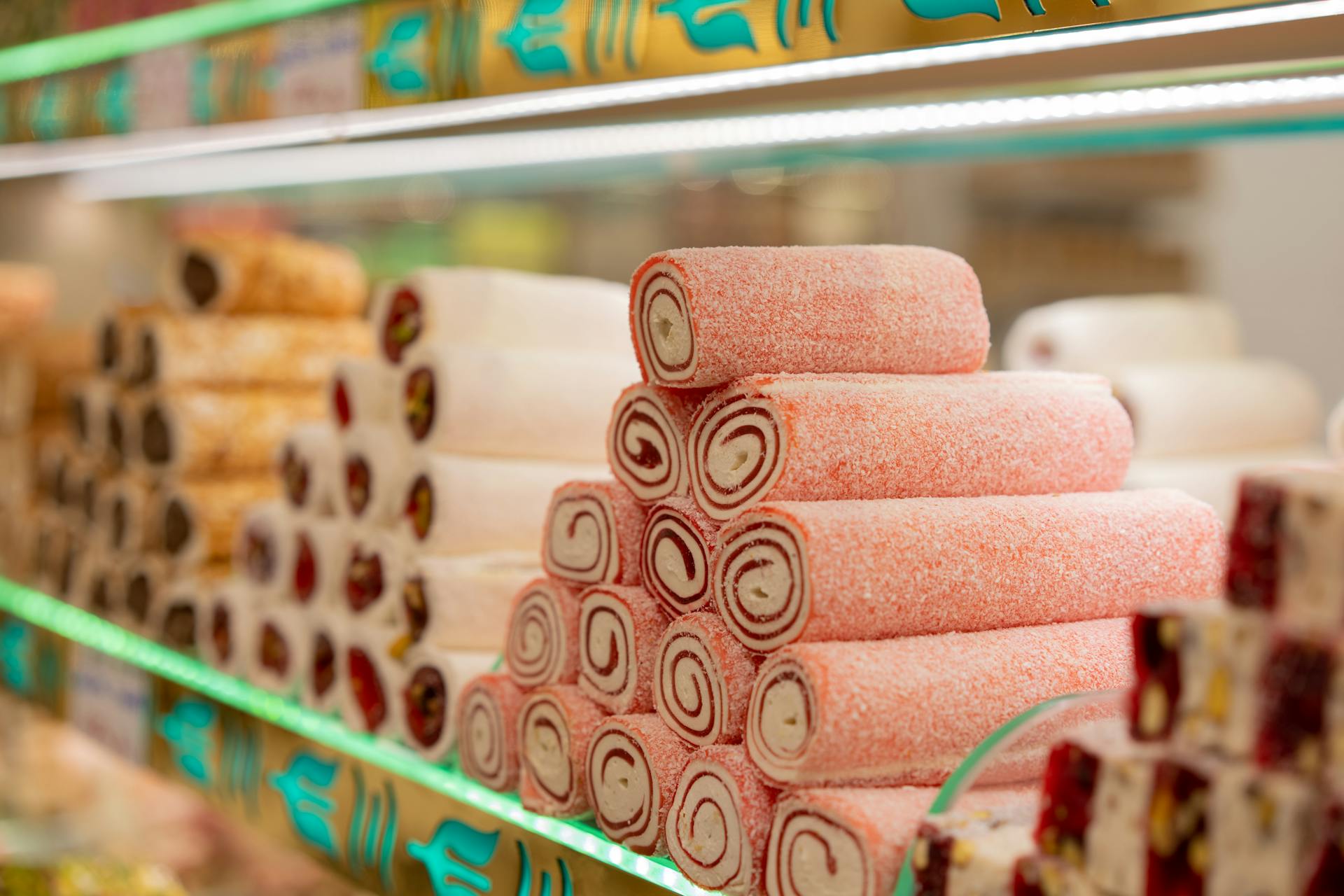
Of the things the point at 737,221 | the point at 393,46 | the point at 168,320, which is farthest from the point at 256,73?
the point at 737,221

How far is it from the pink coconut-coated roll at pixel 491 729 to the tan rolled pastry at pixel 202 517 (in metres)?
0.73

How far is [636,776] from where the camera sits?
3.22 ft

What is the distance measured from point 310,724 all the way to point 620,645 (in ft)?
1.82

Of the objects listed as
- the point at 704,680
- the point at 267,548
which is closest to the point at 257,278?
the point at 267,548

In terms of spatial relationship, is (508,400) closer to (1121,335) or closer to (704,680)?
(704,680)

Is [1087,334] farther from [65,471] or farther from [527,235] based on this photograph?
[527,235]

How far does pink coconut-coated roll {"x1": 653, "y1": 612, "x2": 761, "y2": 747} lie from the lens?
90cm

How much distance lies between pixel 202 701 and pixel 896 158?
44.5 inches

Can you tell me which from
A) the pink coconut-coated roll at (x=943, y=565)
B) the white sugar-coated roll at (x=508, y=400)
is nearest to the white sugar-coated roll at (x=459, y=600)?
the white sugar-coated roll at (x=508, y=400)

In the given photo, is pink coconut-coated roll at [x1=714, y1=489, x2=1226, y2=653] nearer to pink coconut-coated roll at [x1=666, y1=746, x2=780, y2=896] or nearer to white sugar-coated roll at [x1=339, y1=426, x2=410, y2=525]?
pink coconut-coated roll at [x1=666, y1=746, x2=780, y2=896]

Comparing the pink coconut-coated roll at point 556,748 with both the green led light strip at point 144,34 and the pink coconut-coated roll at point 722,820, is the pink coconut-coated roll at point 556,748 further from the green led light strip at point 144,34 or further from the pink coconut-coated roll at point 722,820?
the green led light strip at point 144,34

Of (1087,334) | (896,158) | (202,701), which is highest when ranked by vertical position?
(896,158)

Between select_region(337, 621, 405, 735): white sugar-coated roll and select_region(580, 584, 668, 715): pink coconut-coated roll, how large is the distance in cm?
36

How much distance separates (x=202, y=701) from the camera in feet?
5.20
